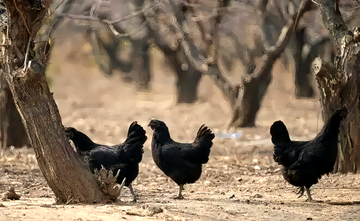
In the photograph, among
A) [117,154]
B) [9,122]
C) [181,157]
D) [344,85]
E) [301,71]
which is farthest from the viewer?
[301,71]

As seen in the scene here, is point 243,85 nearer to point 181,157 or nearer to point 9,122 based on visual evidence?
point 9,122

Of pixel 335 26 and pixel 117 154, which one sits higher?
pixel 335 26

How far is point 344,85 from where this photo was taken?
800 centimetres

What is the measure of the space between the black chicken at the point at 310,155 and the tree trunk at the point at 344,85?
1529mm

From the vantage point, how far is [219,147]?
12.1 m

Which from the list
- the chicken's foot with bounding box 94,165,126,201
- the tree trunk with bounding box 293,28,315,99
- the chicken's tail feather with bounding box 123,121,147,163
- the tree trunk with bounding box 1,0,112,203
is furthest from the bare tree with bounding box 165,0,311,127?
the tree trunk with bounding box 1,0,112,203

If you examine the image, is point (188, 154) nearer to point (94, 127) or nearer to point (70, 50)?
point (94, 127)

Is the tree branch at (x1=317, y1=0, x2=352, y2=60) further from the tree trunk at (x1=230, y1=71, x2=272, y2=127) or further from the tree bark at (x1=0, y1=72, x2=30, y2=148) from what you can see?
the tree bark at (x1=0, y1=72, x2=30, y2=148)

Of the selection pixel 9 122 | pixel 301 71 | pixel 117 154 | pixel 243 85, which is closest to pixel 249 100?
pixel 243 85

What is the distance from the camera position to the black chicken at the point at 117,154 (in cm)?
625

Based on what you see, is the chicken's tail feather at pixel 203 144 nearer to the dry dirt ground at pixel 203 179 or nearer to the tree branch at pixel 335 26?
the dry dirt ground at pixel 203 179

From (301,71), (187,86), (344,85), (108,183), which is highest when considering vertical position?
(301,71)

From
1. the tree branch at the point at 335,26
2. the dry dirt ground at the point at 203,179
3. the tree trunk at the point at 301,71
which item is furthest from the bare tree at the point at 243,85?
the tree trunk at the point at 301,71

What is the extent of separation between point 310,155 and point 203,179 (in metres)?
3.09
